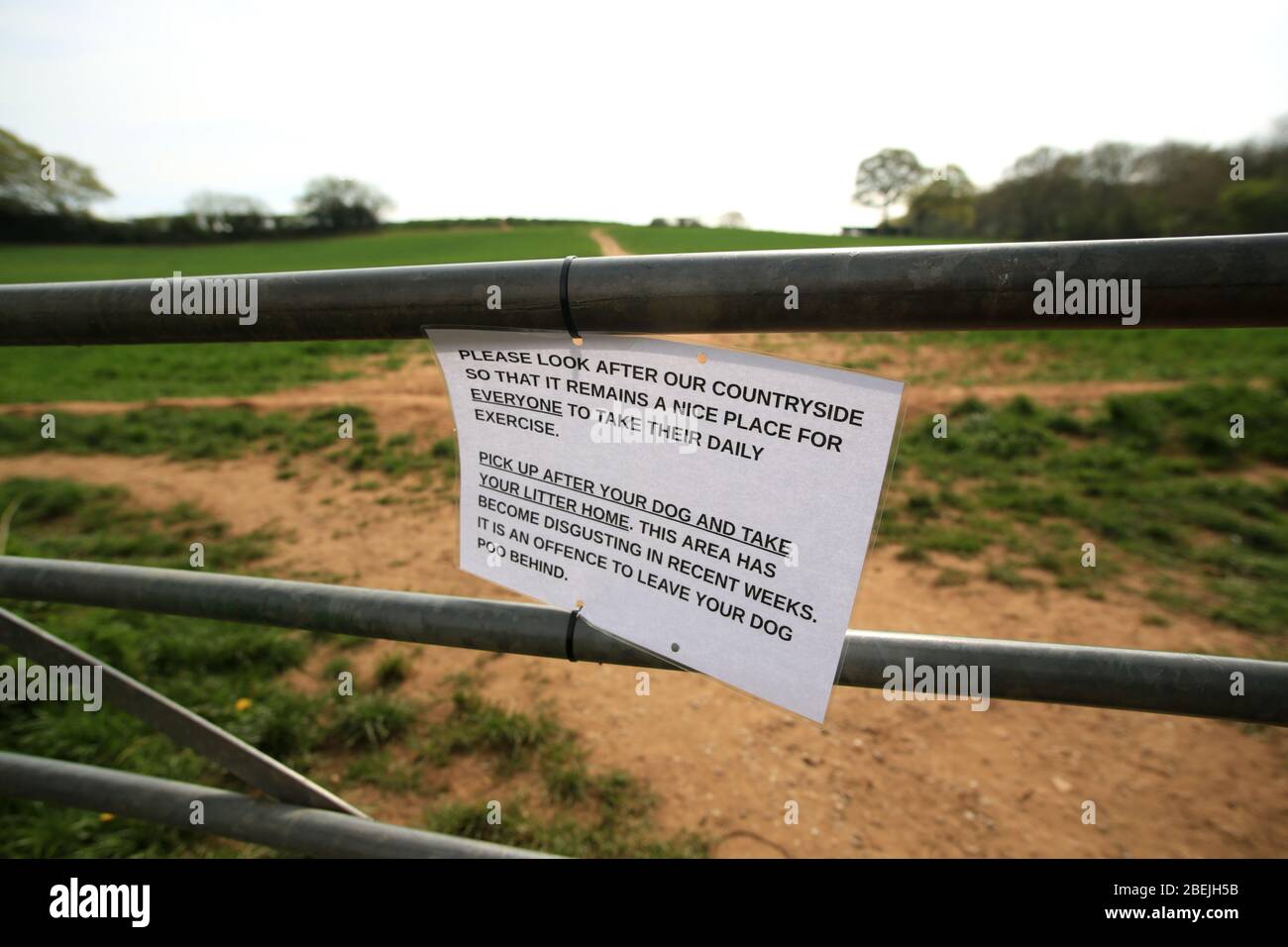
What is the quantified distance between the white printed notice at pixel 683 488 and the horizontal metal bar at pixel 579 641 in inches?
2.6

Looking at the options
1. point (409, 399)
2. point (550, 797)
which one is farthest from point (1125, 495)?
point (409, 399)

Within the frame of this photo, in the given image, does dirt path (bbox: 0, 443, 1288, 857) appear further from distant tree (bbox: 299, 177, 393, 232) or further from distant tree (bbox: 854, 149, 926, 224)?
distant tree (bbox: 299, 177, 393, 232)

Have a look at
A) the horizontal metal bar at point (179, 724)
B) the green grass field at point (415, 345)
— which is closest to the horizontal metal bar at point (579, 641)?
the horizontal metal bar at point (179, 724)

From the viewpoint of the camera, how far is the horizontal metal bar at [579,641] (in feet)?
3.07

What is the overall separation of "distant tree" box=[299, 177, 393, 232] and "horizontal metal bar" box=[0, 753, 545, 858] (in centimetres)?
5763

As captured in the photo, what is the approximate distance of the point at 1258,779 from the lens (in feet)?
10.0

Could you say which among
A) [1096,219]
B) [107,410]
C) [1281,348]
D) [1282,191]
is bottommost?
[107,410]

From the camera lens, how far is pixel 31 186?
45.8 meters

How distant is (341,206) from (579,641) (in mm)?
60167

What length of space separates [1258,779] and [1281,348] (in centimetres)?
1242

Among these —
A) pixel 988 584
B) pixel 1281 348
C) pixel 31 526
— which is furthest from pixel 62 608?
pixel 1281 348

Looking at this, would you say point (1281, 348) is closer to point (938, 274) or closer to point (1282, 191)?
point (1282, 191)

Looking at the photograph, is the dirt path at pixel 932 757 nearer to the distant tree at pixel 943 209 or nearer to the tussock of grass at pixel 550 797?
the tussock of grass at pixel 550 797

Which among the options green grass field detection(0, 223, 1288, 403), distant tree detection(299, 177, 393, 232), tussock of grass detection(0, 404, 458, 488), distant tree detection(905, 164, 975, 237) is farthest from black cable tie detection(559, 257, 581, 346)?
distant tree detection(299, 177, 393, 232)
